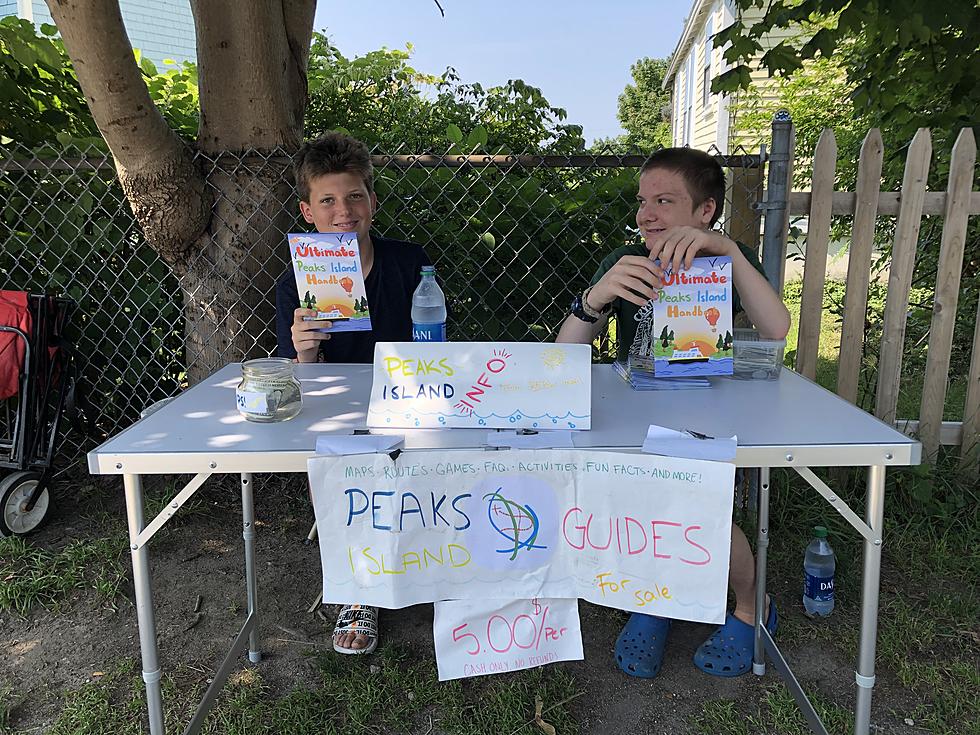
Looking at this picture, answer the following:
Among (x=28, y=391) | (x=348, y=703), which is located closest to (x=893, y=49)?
(x=348, y=703)

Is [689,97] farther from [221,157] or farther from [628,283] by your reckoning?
[628,283]

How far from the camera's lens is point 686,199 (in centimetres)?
225

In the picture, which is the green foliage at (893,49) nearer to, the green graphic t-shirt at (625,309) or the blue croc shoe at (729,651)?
the green graphic t-shirt at (625,309)

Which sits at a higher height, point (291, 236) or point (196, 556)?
point (291, 236)

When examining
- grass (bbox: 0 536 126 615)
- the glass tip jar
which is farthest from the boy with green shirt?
grass (bbox: 0 536 126 615)

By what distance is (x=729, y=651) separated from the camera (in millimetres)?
2396

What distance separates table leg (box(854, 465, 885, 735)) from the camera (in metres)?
1.63

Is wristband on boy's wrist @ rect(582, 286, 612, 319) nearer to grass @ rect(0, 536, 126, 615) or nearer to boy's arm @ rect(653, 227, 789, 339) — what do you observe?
boy's arm @ rect(653, 227, 789, 339)

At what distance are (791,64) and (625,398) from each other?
109 inches

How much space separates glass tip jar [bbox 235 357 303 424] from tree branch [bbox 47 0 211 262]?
1.67 m

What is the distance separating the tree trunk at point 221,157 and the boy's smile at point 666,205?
1.70m

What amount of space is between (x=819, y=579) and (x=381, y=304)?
189 cm

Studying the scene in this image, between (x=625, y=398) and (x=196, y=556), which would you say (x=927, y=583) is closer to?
(x=625, y=398)

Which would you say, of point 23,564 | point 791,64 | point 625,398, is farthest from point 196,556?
point 791,64
